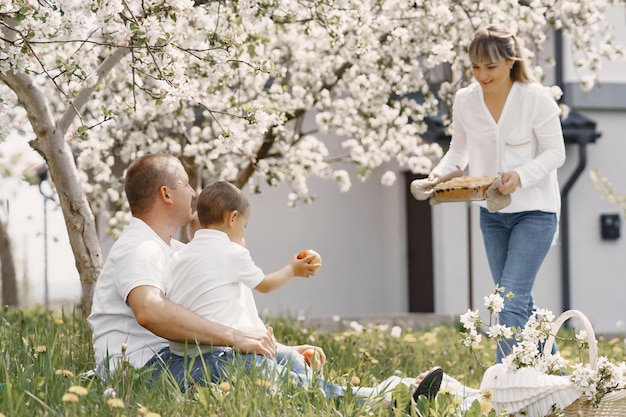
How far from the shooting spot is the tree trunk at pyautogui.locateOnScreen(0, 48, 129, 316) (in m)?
5.52

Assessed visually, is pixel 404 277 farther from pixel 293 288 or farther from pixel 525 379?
pixel 525 379

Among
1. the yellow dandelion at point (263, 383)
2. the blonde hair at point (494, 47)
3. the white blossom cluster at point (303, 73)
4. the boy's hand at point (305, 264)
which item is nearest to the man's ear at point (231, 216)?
the boy's hand at point (305, 264)

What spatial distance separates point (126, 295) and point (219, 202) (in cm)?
50

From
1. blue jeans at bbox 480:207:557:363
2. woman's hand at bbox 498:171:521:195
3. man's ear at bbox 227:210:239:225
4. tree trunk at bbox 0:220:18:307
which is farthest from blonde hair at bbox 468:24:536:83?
tree trunk at bbox 0:220:18:307

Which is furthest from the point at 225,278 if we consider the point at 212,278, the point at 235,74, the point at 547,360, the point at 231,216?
the point at 235,74

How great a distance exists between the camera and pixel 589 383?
3705 mm

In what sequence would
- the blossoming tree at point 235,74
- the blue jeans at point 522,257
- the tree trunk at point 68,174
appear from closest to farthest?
the blossoming tree at point 235,74
the blue jeans at point 522,257
the tree trunk at point 68,174

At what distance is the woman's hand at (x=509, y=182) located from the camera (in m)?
4.72

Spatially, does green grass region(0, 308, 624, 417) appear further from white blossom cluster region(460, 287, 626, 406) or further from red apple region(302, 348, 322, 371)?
white blossom cluster region(460, 287, 626, 406)

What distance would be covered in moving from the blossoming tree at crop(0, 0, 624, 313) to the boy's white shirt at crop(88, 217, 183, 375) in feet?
1.93

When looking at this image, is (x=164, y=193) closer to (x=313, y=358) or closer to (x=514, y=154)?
(x=313, y=358)

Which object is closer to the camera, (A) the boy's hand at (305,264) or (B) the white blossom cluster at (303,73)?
(A) the boy's hand at (305,264)

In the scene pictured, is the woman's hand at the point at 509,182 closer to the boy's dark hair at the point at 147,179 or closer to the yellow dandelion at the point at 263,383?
the boy's dark hair at the point at 147,179

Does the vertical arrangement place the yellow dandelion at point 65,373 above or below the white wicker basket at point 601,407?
above
